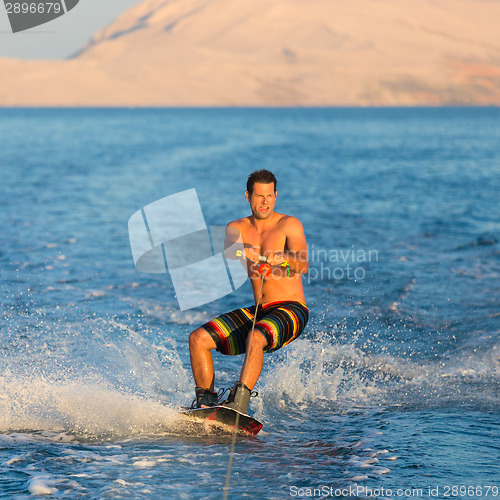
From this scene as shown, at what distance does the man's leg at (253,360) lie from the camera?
593 centimetres

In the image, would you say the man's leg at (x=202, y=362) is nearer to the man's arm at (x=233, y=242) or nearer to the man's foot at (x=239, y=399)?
the man's foot at (x=239, y=399)

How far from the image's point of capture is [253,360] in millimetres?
6004

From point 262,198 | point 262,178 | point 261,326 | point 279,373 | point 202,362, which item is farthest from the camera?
point 279,373

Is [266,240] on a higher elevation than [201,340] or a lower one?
higher

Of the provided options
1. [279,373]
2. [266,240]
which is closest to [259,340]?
[266,240]

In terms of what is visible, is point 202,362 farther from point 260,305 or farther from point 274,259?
point 274,259

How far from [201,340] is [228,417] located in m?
0.72

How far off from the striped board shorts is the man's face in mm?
896

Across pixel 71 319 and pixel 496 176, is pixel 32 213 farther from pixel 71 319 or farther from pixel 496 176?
pixel 496 176

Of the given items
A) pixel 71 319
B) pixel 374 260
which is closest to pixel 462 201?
pixel 374 260

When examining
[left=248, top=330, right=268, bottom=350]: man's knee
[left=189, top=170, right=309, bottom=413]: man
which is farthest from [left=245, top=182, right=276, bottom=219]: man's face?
[left=248, top=330, right=268, bottom=350]: man's knee

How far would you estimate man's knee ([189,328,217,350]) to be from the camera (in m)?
6.18

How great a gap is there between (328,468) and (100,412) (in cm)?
226

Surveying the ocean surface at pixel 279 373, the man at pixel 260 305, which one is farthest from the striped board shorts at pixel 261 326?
the ocean surface at pixel 279 373
